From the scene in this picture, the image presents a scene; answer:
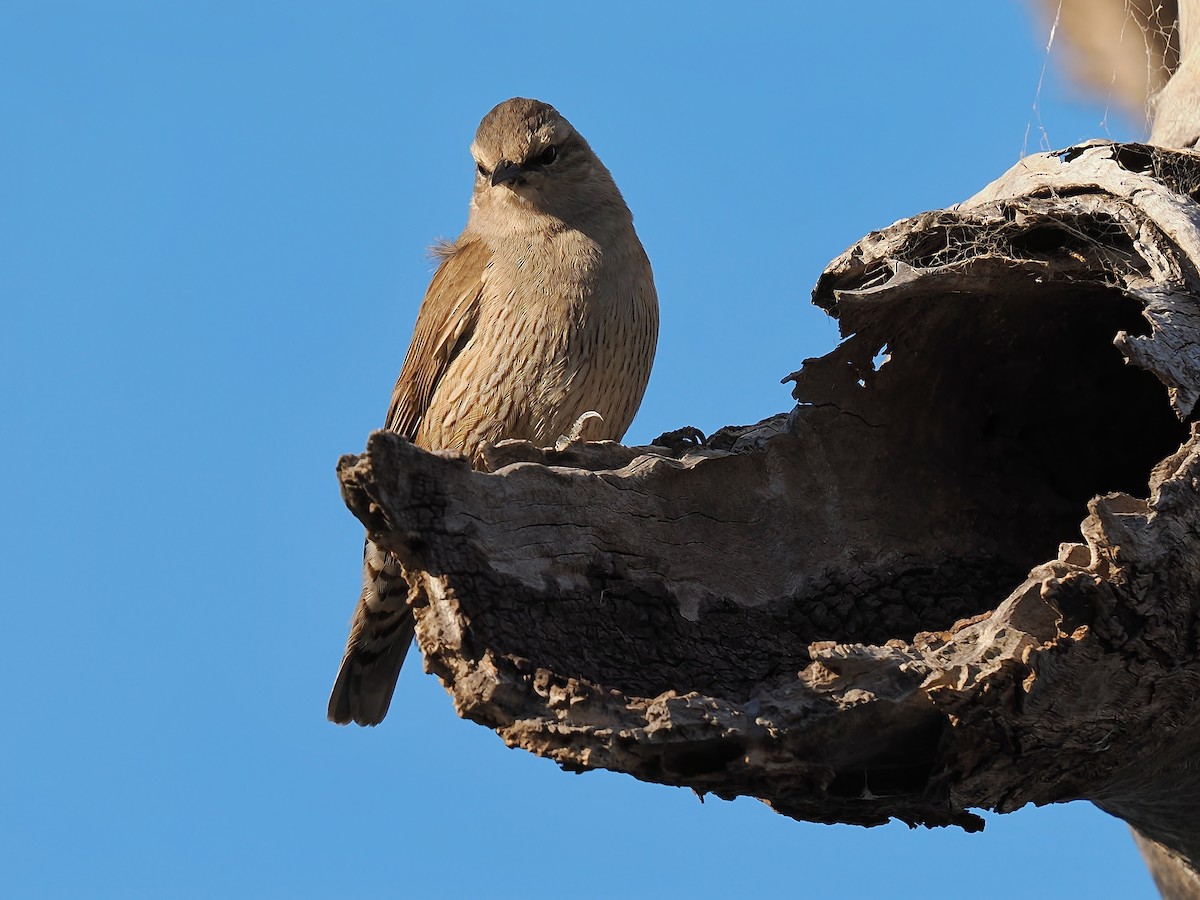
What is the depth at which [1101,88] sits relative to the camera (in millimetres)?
7094

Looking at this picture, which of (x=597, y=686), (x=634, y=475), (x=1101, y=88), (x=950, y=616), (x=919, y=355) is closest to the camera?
(x=597, y=686)

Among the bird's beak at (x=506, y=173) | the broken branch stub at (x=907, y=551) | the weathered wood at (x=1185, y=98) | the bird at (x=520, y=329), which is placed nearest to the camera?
the broken branch stub at (x=907, y=551)

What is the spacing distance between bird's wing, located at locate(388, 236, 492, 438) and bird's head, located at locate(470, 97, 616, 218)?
0.30 m

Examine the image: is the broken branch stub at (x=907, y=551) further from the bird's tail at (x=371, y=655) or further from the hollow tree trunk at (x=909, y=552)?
the bird's tail at (x=371, y=655)

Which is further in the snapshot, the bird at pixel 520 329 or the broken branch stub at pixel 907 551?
the bird at pixel 520 329

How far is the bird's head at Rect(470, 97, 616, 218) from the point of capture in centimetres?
630

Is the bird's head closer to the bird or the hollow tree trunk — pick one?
the bird

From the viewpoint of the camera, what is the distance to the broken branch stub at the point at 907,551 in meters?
3.65

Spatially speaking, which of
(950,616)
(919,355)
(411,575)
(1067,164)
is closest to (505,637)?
(411,575)

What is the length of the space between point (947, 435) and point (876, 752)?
1905 mm

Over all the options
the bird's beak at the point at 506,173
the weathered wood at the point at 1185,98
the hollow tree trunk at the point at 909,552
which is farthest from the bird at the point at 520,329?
the weathered wood at the point at 1185,98

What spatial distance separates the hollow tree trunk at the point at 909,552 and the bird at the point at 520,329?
3.12ft

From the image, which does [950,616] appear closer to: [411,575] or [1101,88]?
[411,575]

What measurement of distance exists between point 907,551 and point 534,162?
8.07ft
